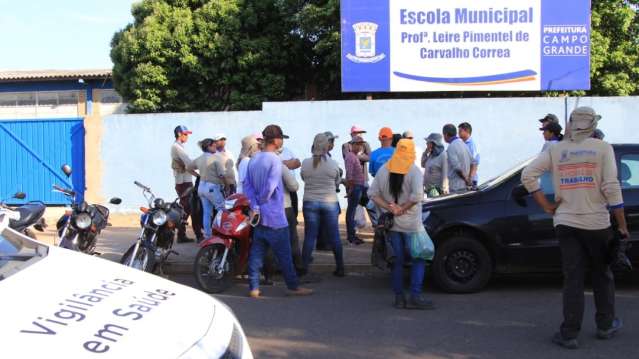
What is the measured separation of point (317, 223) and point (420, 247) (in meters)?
1.98

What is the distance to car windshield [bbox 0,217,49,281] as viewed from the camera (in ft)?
11.1

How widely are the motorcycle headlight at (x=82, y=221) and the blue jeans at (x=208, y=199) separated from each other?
196cm

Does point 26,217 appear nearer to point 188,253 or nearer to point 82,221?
point 82,221

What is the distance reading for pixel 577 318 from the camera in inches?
201

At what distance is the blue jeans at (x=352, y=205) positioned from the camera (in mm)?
9711

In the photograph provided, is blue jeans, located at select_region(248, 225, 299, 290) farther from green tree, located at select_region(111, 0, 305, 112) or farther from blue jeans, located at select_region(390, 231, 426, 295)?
green tree, located at select_region(111, 0, 305, 112)

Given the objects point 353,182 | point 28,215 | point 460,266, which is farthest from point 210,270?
point 353,182

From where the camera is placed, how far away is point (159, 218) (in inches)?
295

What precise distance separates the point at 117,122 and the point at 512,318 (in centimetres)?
1008

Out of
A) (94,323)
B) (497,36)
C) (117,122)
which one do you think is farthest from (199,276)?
(497,36)

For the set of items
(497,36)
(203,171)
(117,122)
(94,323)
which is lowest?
(94,323)

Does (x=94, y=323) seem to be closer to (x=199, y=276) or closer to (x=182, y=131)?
(x=199, y=276)

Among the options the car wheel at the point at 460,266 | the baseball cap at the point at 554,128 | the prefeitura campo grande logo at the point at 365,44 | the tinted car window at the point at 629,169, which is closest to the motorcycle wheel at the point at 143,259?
the car wheel at the point at 460,266

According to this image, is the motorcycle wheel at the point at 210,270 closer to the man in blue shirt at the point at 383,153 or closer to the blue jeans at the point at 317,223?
the blue jeans at the point at 317,223
